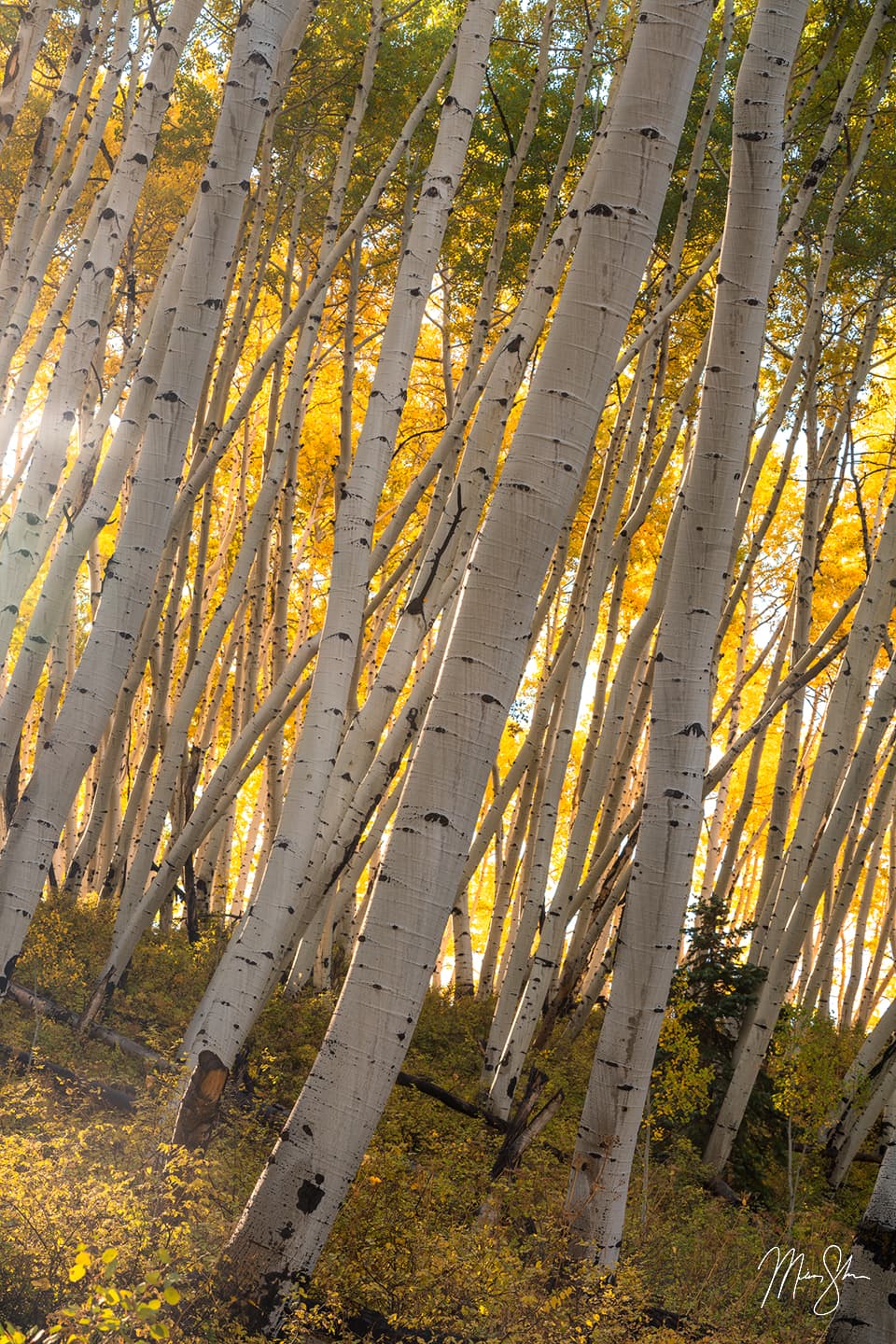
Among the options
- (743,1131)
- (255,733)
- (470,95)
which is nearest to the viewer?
(470,95)

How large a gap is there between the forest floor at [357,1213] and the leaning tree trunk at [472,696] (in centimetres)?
26

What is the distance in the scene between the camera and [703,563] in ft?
11.2

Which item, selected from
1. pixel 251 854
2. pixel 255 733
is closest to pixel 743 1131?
pixel 255 733

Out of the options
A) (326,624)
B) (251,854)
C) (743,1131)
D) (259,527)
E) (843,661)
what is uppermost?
(843,661)

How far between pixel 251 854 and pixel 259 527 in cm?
701

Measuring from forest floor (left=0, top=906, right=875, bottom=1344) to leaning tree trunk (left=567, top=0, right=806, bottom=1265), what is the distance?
51 centimetres

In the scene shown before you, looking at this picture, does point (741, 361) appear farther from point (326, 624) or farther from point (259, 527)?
point (259, 527)

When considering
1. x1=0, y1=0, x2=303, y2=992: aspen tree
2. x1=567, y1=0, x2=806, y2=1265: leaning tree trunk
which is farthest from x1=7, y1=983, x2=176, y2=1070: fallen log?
x1=567, y1=0, x2=806, y2=1265: leaning tree trunk

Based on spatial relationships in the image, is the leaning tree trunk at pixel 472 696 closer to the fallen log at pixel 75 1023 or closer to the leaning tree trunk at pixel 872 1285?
Answer: the leaning tree trunk at pixel 872 1285

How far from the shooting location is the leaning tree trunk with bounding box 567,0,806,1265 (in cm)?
323

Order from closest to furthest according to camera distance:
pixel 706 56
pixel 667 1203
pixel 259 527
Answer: pixel 667 1203, pixel 259 527, pixel 706 56

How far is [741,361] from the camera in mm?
3428
